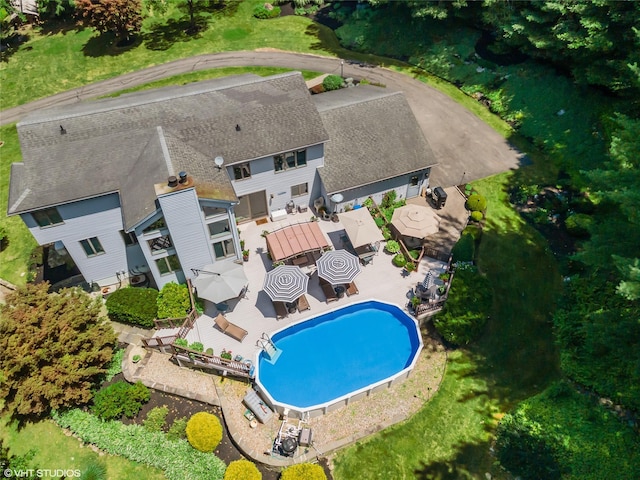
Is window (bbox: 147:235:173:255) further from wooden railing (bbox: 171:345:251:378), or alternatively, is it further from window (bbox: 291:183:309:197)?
window (bbox: 291:183:309:197)

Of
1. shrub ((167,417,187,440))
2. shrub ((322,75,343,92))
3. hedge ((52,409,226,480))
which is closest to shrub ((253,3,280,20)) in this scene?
shrub ((322,75,343,92))

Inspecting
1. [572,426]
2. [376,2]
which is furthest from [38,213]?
[376,2]

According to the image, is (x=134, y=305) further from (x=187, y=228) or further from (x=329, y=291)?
(x=329, y=291)

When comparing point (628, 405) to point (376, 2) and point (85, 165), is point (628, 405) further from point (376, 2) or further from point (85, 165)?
point (376, 2)

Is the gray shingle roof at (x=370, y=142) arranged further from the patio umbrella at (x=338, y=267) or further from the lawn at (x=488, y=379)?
the lawn at (x=488, y=379)

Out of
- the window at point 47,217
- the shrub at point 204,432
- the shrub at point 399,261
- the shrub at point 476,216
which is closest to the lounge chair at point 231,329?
the shrub at point 204,432
